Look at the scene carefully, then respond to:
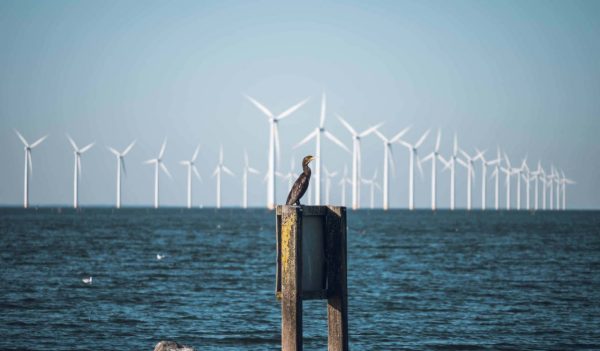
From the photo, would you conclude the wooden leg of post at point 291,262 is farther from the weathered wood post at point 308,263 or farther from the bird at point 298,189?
the bird at point 298,189

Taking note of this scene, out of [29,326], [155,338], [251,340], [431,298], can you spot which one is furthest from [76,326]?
[431,298]

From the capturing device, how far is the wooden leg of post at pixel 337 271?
1430 centimetres

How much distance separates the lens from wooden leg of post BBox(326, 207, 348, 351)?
14.3 m

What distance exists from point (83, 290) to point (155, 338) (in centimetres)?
1314

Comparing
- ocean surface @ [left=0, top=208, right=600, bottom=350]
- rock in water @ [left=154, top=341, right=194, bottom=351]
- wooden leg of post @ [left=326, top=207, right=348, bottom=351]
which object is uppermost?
wooden leg of post @ [left=326, top=207, right=348, bottom=351]

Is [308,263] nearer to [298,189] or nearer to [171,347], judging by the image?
[298,189]

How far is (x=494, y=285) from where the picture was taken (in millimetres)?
40781

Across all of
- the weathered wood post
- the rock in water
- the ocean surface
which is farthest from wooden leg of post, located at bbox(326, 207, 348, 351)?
the ocean surface

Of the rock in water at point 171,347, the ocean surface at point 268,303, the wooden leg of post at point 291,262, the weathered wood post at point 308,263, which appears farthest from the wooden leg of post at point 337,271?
the ocean surface at point 268,303

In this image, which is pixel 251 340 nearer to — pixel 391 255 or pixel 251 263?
pixel 251 263

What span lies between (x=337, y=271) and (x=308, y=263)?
47 cm

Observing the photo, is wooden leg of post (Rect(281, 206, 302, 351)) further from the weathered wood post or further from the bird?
the bird

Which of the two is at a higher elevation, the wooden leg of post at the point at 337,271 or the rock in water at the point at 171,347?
the wooden leg of post at the point at 337,271

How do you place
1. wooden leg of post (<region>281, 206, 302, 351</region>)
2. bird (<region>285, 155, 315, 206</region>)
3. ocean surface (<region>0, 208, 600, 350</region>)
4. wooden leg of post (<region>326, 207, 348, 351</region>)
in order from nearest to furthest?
wooden leg of post (<region>281, 206, 302, 351</region>)
wooden leg of post (<region>326, 207, 348, 351</region>)
bird (<region>285, 155, 315, 206</region>)
ocean surface (<region>0, 208, 600, 350</region>)
